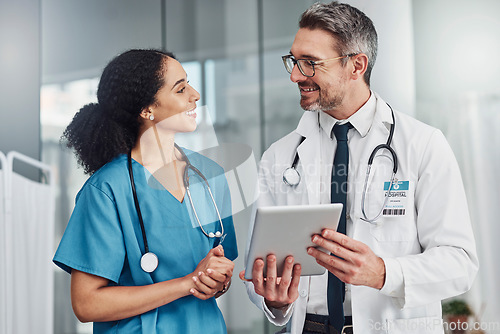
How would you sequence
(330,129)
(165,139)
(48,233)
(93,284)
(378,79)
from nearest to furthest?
(93,284)
(165,139)
(330,129)
(378,79)
(48,233)

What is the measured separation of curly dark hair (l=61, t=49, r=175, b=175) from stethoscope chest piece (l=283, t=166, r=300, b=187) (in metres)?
0.42

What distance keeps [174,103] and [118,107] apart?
0.13 meters

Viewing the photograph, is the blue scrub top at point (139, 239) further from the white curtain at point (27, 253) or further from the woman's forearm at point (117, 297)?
the white curtain at point (27, 253)

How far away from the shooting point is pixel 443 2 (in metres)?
1.95

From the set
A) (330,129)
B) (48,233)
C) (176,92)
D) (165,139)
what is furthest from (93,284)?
(48,233)

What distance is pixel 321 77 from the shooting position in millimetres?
1403

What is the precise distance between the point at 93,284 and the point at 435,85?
4.82 ft

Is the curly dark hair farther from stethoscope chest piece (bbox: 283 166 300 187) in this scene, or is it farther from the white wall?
the white wall

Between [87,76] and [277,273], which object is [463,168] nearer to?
[277,273]

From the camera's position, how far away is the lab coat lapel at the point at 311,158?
1.35 meters

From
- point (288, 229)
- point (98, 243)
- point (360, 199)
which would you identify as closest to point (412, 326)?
point (360, 199)

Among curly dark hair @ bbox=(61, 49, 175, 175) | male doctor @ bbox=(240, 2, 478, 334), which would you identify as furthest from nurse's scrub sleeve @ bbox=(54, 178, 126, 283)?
male doctor @ bbox=(240, 2, 478, 334)

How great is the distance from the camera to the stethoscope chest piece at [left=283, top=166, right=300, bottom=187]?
1.36 meters

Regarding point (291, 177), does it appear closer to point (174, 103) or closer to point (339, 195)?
point (339, 195)
